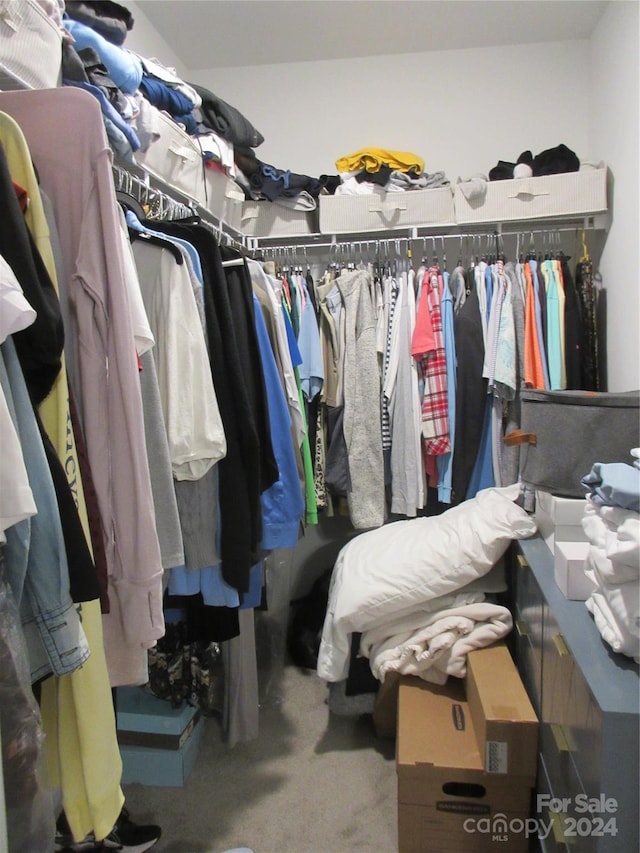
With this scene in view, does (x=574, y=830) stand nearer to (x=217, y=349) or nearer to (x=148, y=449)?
(x=148, y=449)

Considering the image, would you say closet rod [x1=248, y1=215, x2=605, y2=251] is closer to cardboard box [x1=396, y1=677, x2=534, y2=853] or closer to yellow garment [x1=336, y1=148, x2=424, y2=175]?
yellow garment [x1=336, y1=148, x2=424, y2=175]

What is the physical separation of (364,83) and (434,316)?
1345 mm

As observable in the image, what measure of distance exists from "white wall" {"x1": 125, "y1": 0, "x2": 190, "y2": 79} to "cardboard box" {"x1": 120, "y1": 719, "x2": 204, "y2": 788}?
265 cm

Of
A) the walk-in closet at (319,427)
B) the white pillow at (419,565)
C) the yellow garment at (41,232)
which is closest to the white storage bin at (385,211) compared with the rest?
the walk-in closet at (319,427)

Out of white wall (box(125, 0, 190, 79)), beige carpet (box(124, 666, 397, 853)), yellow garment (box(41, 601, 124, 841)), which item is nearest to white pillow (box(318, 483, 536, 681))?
beige carpet (box(124, 666, 397, 853))

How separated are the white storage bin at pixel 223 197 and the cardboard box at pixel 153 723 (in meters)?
1.79

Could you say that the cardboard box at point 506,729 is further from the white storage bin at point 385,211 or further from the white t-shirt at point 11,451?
the white storage bin at point 385,211

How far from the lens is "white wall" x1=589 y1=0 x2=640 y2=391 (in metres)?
1.93

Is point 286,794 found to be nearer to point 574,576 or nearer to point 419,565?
point 419,565

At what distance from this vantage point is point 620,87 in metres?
2.06

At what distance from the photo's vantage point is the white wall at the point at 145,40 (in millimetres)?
2203

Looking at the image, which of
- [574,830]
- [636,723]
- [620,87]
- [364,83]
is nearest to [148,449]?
[636,723]

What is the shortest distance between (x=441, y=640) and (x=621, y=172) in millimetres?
1852

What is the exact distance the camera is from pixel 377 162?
93.0 inches
